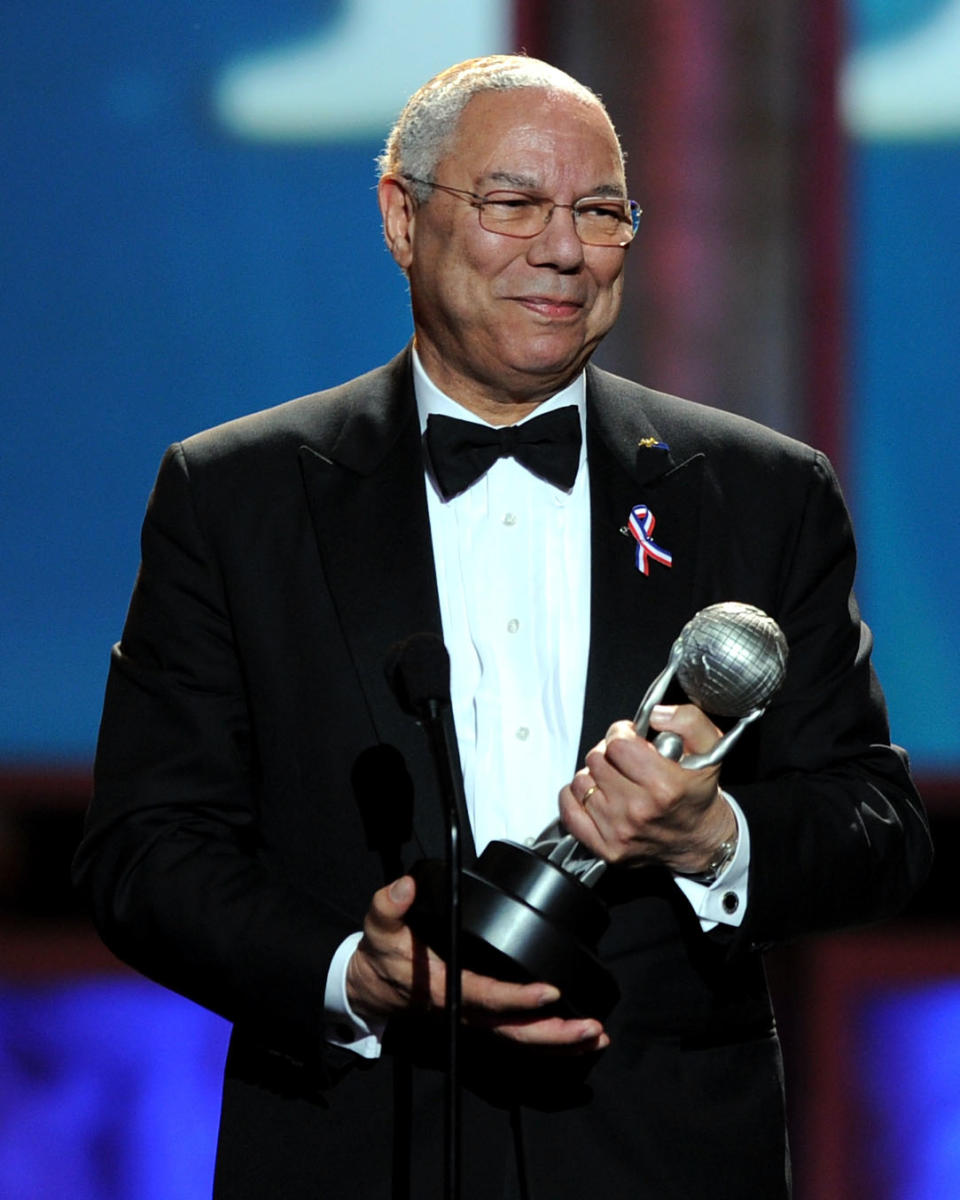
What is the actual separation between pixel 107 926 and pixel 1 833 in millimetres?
1273

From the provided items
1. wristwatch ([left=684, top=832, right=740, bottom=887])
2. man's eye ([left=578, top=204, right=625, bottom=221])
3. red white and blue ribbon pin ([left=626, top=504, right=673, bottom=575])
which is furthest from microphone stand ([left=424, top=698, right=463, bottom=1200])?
man's eye ([left=578, top=204, right=625, bottom=221])

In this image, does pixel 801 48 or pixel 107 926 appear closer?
pixel 107 926

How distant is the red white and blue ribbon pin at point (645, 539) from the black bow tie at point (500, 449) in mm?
92

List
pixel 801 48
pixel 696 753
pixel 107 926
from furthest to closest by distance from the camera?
pixel 801 48
pixel 107 926
pixel 696 753

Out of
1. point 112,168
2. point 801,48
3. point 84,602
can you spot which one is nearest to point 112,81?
point 112,168

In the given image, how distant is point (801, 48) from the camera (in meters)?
2.66

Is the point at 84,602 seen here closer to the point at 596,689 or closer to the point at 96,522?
the point at 96,522

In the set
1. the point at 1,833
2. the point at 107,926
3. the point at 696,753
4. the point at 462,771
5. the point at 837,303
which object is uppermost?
the point at 837,303

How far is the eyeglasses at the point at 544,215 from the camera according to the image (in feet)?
5.64

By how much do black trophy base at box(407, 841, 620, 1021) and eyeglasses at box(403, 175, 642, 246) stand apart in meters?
0.70

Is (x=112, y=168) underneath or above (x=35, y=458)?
above

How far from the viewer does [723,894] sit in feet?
4.89

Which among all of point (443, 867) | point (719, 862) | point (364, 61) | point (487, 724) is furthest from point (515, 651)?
point (364, 61)

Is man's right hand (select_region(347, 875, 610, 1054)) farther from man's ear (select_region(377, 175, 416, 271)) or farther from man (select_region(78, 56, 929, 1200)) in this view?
man's ear (select_region(377, 175, 416, 271))
